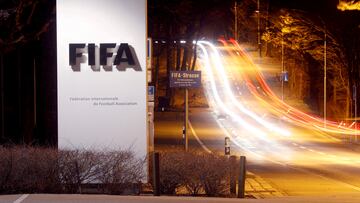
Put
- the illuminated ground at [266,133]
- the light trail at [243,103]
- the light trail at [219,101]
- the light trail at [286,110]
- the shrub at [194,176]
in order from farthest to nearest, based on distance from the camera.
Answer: the light trail at [219,101], the light trail at [286,110], the light trail at [243,103], the illuminated ground at [266,133], the shrub at [194,176]

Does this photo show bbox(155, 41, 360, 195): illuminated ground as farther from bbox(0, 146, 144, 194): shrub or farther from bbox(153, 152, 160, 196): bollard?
bbox(0, 146, 144, 194): shrub

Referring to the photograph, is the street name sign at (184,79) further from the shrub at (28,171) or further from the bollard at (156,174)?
the shrub at (28,171)

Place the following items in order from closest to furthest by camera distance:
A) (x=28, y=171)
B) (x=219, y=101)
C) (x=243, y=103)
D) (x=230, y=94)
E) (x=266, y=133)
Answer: (x=28, y=171) → (x=266, y=133) → (x=243, y=103) → (x=219, y=101) → (x=230, y=94)

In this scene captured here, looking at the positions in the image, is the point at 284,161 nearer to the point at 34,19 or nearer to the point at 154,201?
the point at 34,19

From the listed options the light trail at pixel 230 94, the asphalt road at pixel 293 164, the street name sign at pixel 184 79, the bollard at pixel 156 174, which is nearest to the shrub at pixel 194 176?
the bollard at pixel 156 174

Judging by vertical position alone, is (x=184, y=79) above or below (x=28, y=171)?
above

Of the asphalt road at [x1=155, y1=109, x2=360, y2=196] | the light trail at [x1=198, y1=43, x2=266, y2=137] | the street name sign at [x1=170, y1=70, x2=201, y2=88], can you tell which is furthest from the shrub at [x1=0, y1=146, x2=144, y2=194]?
the light trail at [x1=198, y1=43, x2=266, y2=137]

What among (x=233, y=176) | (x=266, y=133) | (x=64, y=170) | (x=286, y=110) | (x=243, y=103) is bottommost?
(x=266, y=133)

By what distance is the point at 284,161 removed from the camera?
3100 cm

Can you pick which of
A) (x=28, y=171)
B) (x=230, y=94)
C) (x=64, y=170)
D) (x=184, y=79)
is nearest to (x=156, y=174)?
(x=64, y=170)

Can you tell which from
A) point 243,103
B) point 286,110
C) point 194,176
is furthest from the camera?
point 243,103

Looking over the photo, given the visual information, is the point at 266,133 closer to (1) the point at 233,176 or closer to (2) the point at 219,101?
(2) the point at 219,101

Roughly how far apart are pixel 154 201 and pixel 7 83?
1737cm

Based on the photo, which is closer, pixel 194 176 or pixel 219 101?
pixel 194 176
